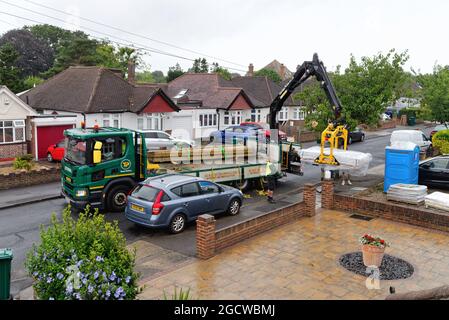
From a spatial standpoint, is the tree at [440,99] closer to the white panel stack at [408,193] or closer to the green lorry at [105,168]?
the white panel stack at [408,193]

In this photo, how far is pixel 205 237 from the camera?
11.2 meters

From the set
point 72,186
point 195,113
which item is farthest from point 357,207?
point 195,113

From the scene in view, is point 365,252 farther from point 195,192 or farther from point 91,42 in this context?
point 91,42

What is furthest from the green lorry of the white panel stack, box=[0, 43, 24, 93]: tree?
box=[0, 43, 24, 93]: tree

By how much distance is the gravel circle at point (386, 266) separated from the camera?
10.3 metres

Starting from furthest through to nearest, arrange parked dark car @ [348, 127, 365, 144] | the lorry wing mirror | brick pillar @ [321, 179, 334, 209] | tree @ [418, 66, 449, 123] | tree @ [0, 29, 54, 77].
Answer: tree @ [0, 29, 54, 77]
parked dark car @ [348, 127, 365, 144]
tree @ [418, 66, 449, 123]
brick pillar @ [321, 179, 334, 209]
the lorry wing mirror

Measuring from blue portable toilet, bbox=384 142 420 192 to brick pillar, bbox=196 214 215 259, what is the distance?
31.7 ft

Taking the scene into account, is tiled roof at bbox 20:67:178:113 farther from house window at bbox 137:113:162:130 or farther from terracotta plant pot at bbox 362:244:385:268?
terracotta plant pot at bbox 362:244:385:268

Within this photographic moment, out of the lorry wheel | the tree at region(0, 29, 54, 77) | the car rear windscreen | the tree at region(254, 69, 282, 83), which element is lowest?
the lorry wheel

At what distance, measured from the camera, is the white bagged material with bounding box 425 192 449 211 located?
14648mm

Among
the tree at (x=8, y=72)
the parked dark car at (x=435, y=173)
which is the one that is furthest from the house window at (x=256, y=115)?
the parked dark car at (x=435, y=173)

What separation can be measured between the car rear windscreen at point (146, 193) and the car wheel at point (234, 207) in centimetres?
314

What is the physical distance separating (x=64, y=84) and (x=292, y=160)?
65.9 ft

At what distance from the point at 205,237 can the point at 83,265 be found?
470 centimetres
